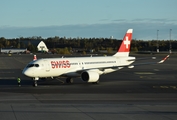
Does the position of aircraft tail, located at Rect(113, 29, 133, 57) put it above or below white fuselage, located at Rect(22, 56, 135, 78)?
above

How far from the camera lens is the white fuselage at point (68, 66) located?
38.9 meters

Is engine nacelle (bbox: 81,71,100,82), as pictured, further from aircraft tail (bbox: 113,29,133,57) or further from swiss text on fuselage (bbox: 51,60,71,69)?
aircraft tail (bbox: 113,29,133,57)

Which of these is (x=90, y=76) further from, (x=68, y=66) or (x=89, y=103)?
(x=89, y=103)

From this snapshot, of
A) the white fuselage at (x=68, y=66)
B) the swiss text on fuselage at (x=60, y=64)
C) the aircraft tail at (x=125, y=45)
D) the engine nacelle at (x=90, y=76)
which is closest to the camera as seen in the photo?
the white fuselage at (x=68, y=66)

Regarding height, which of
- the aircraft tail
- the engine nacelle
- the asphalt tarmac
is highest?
the aircraft tail

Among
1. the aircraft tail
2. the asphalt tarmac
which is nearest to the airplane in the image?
the aircraft tail

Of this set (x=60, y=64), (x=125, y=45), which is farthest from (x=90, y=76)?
(x=125, y=45)

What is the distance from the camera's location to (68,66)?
40.9m

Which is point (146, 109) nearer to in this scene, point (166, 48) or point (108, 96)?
point (108, 96)

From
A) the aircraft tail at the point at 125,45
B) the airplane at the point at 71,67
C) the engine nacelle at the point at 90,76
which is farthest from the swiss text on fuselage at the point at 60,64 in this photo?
the aircraft tail at the point at 125,45

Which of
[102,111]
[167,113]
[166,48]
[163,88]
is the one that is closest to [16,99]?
[102,111]

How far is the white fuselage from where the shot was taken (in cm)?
3894

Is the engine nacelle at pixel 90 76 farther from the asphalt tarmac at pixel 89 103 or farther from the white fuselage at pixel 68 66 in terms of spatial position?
the asphalt tarmac at pixel 89 103


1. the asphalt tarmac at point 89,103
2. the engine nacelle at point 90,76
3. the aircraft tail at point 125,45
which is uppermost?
the aircraft tail at point 125,45
